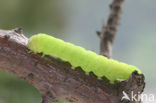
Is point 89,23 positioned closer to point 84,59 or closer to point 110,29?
point 110,29

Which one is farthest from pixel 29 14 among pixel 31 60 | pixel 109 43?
pixel 31 60

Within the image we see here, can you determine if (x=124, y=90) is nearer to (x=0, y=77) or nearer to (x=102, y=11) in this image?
(x=0, y=77)

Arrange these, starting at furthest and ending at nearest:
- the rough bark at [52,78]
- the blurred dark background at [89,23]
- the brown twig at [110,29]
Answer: the blurred dark background at [89,23], the brown twig at [110,29], the rough bark at [52,78]

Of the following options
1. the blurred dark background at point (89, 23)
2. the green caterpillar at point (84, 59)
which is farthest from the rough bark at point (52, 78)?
the blurred dark background at point (89, 23)

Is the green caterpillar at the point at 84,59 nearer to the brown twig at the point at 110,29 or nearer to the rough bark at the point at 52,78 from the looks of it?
the rough bark at the point at 52,78

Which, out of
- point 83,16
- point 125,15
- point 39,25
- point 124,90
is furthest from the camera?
point 83,16

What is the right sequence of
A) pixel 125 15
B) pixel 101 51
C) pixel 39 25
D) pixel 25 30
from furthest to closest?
pixel 125 15
pixel 39 25
pixel 25 30
pixel 101 51
